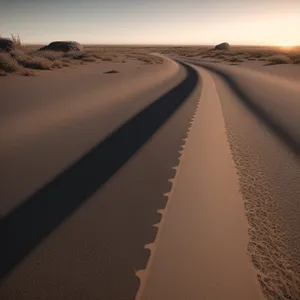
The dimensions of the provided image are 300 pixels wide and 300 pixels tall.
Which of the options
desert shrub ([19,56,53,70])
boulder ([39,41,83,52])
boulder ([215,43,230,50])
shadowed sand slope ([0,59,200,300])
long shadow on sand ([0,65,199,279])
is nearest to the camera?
shadowed sand slope ([0,59,200,300])

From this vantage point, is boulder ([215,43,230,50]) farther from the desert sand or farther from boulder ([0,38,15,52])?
the desert sand

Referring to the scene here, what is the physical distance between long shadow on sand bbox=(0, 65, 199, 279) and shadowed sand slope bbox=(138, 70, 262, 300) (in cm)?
127

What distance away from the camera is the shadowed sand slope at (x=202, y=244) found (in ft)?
7.20

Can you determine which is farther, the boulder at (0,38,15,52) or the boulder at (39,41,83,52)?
the boulder at (39,41,83,52)

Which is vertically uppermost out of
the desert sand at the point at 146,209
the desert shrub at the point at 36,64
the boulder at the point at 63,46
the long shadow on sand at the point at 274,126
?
the boulder at the point at 63,46

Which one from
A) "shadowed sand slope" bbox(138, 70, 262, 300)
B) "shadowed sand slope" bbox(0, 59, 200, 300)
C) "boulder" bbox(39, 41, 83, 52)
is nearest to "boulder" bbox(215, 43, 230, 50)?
"boulder" bbox(39, 41, 83, 52)

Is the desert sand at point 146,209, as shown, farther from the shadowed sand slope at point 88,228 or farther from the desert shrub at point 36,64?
the desert shrub at point 36,64

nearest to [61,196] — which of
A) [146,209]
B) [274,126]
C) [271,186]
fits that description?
[146,209]

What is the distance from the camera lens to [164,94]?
1249 centimetres

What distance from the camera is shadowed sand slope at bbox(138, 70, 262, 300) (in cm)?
219

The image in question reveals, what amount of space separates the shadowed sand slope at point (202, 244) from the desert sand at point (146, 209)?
0.01m

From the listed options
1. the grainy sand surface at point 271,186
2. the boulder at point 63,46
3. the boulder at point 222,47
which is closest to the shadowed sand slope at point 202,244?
the grainy sand surface at point 271,186

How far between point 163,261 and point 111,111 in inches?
268

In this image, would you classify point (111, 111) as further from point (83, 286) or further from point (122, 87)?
point (83, 286)
